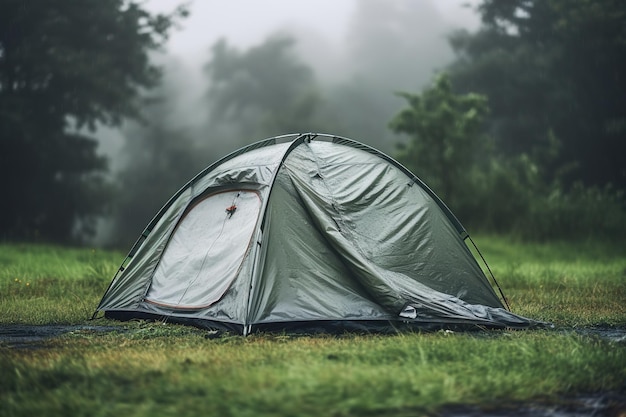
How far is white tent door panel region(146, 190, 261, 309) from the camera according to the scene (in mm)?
6801

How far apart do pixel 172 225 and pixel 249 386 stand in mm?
3903

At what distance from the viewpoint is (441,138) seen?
22.1 metres

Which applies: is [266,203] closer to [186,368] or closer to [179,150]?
[186,368]

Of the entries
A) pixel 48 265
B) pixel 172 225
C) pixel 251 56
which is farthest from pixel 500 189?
pixel 251 56

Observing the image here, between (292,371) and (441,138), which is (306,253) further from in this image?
(441,138)

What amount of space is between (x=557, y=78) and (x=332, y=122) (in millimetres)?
11805

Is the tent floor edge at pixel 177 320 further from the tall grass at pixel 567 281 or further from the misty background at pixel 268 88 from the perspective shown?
the misty background at pixel 268 88

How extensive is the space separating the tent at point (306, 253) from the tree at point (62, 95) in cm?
1454

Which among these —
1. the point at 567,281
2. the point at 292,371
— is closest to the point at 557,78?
the point at 567,281

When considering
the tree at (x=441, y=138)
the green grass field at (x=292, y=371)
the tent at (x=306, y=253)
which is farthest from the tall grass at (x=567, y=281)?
the tree at (x=441, y=138)

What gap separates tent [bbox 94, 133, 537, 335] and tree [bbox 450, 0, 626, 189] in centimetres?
1955

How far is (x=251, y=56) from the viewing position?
135ft

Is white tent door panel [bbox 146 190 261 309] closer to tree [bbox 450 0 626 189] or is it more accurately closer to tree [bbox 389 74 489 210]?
tree [bbox 389 74 489 210]

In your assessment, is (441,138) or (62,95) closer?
(62,95)
